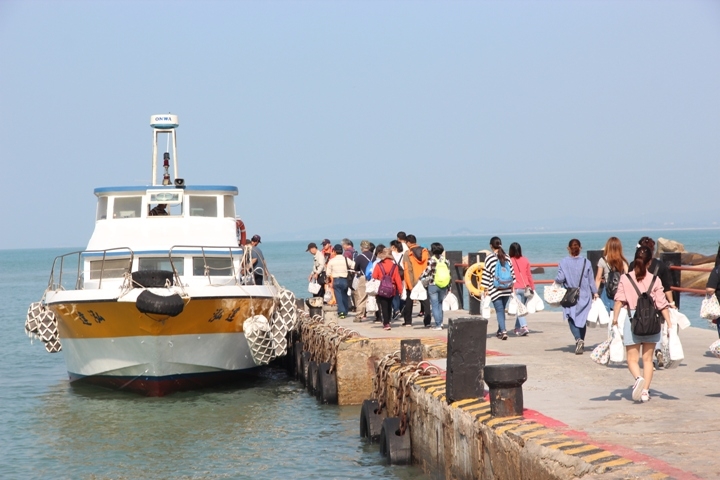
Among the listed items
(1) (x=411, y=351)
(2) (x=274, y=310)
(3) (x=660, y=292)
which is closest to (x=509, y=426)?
(3) (x=660, y=292)

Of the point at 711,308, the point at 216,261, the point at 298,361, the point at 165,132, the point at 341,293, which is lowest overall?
the point at 298,361

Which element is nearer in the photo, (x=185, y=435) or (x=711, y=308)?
(x=711, y=308)

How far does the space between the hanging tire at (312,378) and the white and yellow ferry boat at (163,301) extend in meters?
0.69

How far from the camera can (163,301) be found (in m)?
16.2

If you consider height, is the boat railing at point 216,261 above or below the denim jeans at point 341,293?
above

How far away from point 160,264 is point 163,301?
2.38 metres

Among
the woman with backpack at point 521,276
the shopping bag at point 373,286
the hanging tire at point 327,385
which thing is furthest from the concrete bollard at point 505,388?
the shopping bag at point 373,286

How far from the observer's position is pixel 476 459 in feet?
28.5

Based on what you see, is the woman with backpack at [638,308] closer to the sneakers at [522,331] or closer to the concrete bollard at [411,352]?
the concrete bollard at [411,352]

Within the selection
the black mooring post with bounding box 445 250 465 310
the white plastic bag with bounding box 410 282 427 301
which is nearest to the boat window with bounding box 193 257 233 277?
the white plastic bag with bounding box 410 282 427 301

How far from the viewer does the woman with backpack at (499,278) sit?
51.4ft

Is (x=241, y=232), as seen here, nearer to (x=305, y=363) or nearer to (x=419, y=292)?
(x=305, y=363)

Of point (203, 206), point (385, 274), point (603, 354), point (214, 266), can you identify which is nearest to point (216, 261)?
point (214, 266)

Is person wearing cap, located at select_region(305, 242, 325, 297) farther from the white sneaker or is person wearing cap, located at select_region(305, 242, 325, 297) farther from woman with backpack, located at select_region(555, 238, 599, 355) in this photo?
the white sneaker
